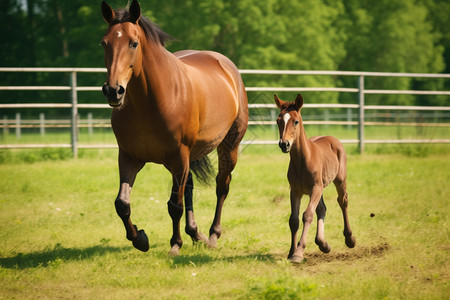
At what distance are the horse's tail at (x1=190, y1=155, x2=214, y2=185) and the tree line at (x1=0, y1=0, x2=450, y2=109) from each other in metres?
11.9

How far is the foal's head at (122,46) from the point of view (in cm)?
432

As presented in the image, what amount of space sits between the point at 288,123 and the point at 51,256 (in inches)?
109

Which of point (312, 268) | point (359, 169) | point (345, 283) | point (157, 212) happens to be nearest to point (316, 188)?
point (312, 268)

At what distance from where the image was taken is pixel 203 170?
6.64 m

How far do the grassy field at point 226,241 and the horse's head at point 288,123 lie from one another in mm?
1090

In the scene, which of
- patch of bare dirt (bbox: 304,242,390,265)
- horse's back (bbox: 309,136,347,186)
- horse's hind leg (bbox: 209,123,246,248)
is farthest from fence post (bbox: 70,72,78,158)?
patch of bare dirt (bbox: 304,242,390,265)

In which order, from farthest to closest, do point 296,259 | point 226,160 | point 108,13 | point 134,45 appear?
point 226,160, point 296,259, point 108,13, point 134,45

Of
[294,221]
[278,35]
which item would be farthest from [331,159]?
[278,35]

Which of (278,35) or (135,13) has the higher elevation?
(278,35)

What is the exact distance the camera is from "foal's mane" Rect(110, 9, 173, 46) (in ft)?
15.5

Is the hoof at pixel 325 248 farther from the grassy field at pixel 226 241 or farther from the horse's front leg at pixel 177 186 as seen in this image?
the horse's front leg at pixel 177 186

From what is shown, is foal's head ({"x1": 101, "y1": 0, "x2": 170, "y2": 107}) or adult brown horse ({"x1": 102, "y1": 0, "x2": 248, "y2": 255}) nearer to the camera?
foal's head ({"x1": 101, "y1": 0, "x2": 170, "y2": 107})

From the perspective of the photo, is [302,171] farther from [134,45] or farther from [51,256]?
[51,256]

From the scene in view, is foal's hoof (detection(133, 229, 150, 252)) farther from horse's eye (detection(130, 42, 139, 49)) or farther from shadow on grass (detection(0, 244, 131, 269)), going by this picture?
horse's eye (detection(130, 42, 139, 49))
